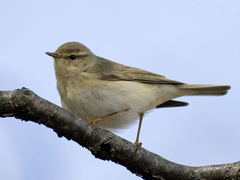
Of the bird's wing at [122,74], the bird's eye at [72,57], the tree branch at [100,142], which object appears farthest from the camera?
the bird's eye at [72,57]

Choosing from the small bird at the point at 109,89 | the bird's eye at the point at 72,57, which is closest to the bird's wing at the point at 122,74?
the small bird at the point at 109,89

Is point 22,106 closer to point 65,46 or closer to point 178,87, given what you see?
point 65,46

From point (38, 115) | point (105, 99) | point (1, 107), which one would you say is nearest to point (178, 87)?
point (105, 99)

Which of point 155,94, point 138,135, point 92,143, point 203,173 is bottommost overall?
point 203,173

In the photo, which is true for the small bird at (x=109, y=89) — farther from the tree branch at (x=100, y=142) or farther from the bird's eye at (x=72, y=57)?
the tree branch at (x=100, y=142)

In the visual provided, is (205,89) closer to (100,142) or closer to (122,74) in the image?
(122,74)

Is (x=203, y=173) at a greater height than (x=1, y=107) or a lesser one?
lesser
